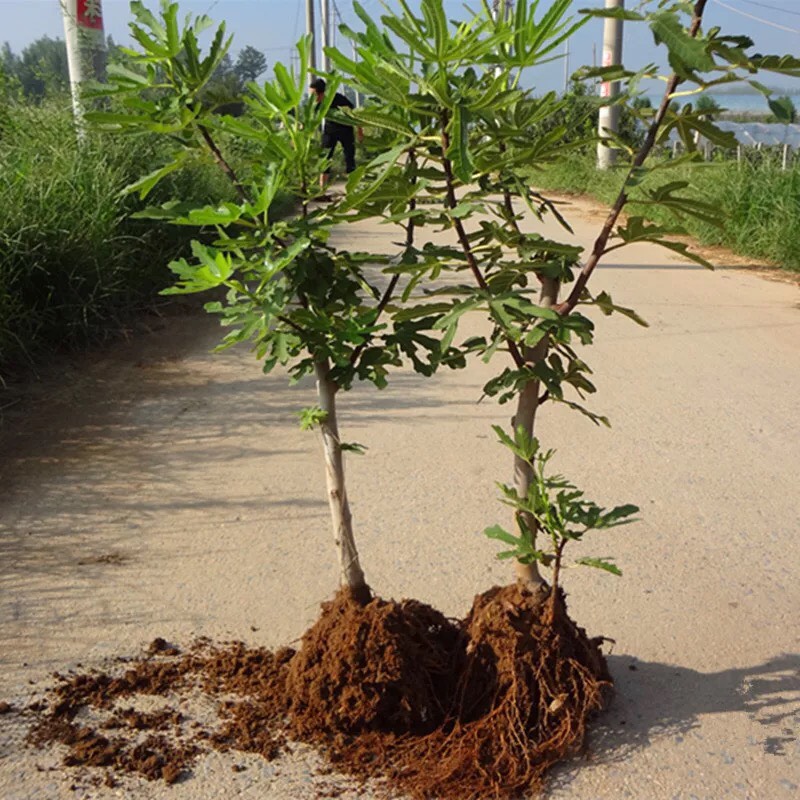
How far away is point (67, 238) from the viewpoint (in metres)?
5.98

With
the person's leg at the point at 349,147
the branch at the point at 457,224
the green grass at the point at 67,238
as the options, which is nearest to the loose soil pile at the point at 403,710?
the branch at the point at 457,224

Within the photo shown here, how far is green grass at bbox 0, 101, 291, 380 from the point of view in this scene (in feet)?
18.5

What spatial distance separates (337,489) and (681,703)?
3.77 ft

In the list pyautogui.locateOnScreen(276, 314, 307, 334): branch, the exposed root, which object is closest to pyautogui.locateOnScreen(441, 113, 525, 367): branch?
pyautogui.locateOnScreen(276, 314, 307, 334): branch

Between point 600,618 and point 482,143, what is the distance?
1696mm

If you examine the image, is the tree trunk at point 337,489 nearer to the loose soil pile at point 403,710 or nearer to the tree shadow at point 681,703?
the loose soil pile at point 403,710

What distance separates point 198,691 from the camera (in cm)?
277

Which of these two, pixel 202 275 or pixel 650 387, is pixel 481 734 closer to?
pixel 202 275

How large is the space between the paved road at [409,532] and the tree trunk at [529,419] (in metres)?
0.46

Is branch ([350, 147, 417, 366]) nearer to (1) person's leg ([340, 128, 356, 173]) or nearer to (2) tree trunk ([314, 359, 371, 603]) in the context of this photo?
(2) tree trunk ([314, 359, 371, 603])

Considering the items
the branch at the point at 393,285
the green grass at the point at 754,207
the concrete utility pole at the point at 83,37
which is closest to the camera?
the branch at the point at 393,285

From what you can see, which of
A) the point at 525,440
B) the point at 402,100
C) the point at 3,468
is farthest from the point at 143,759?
the point at 3,468

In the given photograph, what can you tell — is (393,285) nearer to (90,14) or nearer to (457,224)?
(457,224)

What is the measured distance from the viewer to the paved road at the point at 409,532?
2598mm
